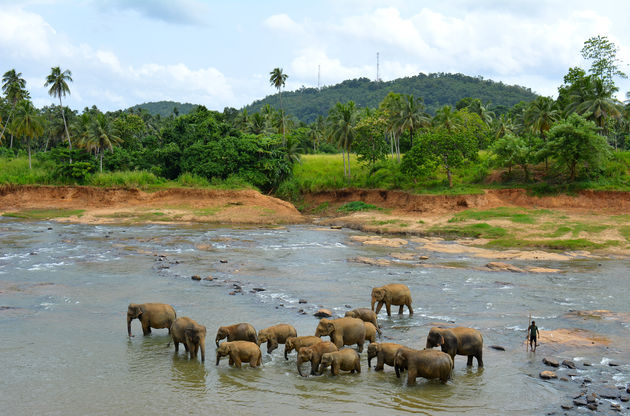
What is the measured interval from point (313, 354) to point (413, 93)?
519 feet

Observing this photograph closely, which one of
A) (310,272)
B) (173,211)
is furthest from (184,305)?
(173,211)

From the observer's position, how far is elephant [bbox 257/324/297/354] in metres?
13.2

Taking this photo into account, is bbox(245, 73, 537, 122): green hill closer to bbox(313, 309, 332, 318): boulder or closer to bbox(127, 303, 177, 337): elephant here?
bbox(313, 309, 332, 318): boulder

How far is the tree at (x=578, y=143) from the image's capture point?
136ft

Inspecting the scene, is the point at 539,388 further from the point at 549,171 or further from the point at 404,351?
the point at 549,171

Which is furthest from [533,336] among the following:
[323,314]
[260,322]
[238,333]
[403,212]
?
[403,212]

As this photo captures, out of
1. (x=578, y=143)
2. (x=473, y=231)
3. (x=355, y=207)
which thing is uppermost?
(x=578, y=143)

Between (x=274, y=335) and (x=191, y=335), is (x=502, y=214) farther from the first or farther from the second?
(x=191, y=335)

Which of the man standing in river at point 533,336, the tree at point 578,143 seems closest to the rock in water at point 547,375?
the man standing in river at point 533,336

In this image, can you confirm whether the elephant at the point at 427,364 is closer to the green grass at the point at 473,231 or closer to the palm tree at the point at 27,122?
the green grass at the point at 473,231

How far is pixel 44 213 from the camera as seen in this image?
158 feet

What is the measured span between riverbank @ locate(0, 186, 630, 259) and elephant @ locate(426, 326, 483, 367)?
17.2 m

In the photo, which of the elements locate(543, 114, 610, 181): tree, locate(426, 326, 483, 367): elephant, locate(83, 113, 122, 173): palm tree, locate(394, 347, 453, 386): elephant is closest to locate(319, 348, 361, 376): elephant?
locate(394, 347, 453, 386): elephant

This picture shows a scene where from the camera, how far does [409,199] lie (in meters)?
47.8
